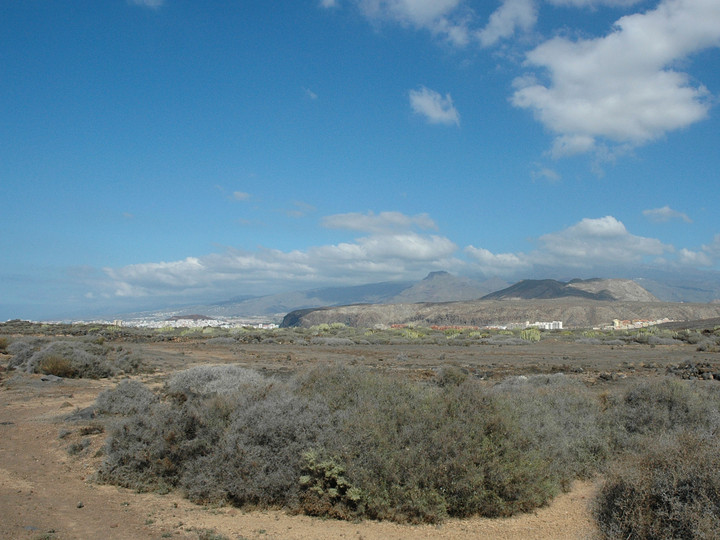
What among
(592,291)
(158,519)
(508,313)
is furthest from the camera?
(592,291)

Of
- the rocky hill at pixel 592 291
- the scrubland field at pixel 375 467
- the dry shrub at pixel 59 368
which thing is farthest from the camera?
the rocky hill at pixel 592 291

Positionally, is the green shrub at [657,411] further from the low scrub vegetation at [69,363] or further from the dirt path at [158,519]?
the low scrub vegetation at [69,363]

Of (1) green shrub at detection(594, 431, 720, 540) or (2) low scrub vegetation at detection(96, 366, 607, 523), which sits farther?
(2) low scrub vegetation at detection(96, 366, 607, 523)

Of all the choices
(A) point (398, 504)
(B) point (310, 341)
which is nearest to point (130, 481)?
(A) point (398, 504)

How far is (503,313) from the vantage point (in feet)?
327

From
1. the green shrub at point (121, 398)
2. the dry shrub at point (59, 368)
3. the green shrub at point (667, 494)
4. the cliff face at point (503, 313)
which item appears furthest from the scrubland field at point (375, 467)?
the cliff face at point (503, 313)

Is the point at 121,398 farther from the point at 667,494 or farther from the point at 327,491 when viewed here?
the point at 667,494

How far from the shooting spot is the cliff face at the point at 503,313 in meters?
92.1

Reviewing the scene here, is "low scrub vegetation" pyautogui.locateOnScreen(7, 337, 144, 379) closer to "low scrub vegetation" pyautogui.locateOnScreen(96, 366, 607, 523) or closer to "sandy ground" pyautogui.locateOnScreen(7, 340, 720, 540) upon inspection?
"sandy ground" pyautogui.locateOnScreen(7, 340, 720, 540)

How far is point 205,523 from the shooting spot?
689 cm

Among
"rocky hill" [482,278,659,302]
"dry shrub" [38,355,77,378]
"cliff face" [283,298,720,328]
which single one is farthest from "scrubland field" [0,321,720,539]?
"rocky hill" [482,278,659,302]

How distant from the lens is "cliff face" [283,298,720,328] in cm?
9212

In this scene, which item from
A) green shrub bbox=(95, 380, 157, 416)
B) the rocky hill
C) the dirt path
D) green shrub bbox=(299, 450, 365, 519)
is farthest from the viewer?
the rocky hill

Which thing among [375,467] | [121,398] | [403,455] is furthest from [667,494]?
[121,398]
